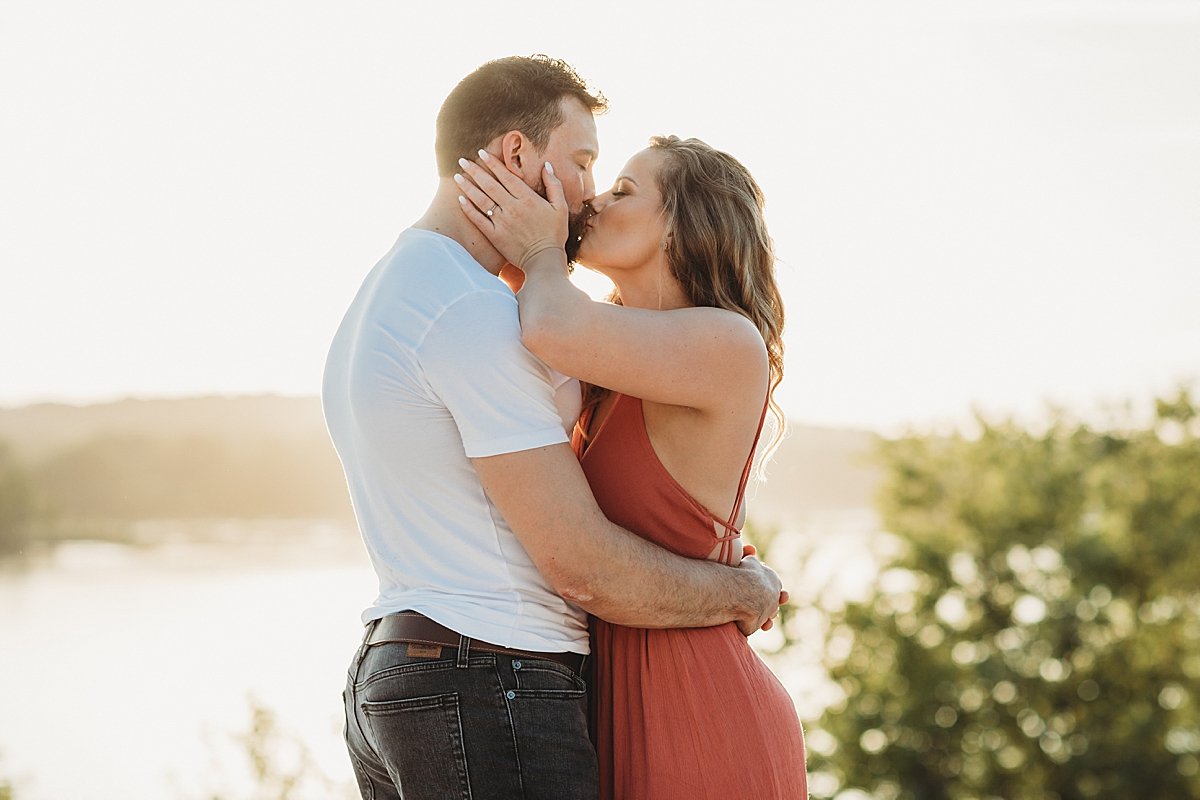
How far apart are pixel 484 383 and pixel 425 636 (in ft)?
1.48

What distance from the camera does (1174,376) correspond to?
12609mm

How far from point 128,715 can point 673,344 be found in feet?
19.9

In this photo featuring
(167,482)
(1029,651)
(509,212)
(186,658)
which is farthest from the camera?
(1029,651)

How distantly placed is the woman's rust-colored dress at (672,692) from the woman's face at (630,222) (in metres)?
0.30

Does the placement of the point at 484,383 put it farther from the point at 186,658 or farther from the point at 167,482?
the point at 167,482

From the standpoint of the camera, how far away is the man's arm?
208 cm

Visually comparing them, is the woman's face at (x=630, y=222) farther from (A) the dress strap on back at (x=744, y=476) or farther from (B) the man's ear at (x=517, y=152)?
(A) the dress strap on back at (x=744, y=476)

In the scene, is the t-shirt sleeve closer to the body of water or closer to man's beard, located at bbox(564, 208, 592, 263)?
man's beard, located at bbox(564, 208, 592, 263)

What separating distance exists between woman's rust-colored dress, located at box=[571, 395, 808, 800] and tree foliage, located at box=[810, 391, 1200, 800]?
9164mm

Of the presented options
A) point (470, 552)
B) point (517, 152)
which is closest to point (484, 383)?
point (470, 552)

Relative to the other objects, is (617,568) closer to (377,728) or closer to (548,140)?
(377,728)

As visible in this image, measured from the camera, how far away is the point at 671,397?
2.25m

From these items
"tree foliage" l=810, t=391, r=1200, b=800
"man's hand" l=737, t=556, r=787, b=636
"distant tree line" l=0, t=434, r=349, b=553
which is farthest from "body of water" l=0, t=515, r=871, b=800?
"man's hand" l=737, t=556, r=787, b=636

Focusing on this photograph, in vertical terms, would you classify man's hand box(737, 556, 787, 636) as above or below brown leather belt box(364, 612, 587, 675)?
below
